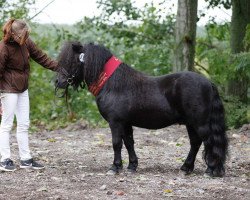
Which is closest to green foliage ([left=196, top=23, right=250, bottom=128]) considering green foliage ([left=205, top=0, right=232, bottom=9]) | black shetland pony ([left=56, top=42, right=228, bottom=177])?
green foliage ([left=205, top=0, right=232, bottom=9])

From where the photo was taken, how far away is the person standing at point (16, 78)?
711 centimetres

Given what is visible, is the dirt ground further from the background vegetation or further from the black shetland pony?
the background vegetation

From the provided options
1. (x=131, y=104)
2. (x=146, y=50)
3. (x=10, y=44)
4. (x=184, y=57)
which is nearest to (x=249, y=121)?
(x=184, y=57)

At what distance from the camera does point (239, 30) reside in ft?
40.2

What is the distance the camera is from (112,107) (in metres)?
7.13

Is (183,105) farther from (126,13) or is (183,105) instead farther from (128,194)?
(126,13)

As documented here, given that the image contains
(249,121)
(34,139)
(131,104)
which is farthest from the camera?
(249,121)

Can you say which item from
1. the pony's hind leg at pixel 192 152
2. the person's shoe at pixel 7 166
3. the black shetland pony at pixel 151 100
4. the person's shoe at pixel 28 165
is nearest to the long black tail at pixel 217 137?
the black shetland pony at pixel 151 100

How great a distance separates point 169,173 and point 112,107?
116 cm

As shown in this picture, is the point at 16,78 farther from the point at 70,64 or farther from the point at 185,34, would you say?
the point at 185,34

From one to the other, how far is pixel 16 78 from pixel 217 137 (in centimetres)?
260

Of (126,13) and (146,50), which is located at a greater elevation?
(126,13)

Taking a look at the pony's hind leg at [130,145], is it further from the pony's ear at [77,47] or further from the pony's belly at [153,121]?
the pony's ear at [77,47]

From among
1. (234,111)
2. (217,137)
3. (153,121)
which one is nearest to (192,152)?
(217,137)
